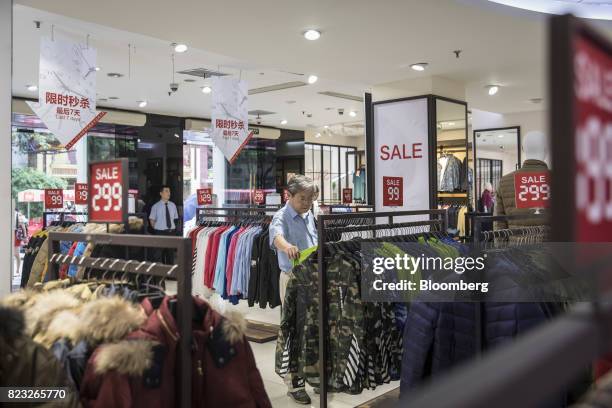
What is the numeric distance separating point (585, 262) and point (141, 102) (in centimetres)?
1137

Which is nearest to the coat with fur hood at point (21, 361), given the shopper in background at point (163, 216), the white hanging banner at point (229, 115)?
the white hanging banner at point (229, 115)

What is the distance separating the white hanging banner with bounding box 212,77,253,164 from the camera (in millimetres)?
7191

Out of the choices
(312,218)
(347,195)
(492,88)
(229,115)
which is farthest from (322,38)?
(347,195)

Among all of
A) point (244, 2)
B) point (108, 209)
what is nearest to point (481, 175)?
point (244, 2)

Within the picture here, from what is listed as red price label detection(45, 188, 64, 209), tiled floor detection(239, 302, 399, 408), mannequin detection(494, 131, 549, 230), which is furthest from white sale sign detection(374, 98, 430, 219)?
red price label detection(45, 188, 64, 209)

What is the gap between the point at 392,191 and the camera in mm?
5590

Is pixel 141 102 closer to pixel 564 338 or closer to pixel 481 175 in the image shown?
pixel 481 175

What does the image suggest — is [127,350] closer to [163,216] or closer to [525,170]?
[525,170]

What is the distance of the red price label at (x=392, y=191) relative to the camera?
5.53m

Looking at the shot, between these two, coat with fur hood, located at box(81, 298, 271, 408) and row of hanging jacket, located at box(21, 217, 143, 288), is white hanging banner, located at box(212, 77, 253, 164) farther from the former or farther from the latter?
coat with fur hood, located at box(81, 298, 271, 408)

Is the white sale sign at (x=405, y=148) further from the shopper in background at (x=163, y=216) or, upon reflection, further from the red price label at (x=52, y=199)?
the shopper in background at (x=163, y=216)

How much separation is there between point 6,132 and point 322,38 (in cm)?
304

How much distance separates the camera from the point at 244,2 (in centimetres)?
445

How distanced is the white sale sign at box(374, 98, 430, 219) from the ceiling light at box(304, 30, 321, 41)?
2.34 m
